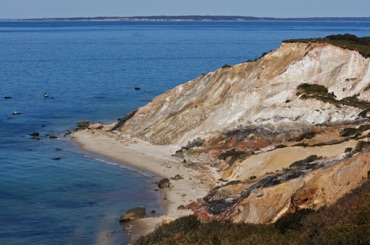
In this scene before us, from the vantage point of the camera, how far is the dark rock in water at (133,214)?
131 ft

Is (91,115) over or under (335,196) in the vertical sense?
under

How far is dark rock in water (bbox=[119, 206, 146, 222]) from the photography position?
39812 millimetres

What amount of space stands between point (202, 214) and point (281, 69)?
92.0 ft

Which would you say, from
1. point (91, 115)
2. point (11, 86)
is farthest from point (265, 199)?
point (11, 86)

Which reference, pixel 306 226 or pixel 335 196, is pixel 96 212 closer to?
pixel 335 196

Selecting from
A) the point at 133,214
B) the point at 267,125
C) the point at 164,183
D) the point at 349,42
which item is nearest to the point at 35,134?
the point at 164,183

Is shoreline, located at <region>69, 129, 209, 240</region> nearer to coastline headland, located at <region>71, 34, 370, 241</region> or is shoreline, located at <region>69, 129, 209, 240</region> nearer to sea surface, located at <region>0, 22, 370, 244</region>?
coastline headland, located at <region>71, 34, 370, 241</region>

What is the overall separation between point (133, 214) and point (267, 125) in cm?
1921

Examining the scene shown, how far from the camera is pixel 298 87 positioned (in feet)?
194

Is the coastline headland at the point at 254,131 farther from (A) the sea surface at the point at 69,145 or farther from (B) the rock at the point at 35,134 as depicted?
(B) the rock at the point at 35,134

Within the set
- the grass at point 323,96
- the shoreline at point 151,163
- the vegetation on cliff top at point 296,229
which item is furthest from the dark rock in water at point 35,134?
the vegetation on cliff top at point 296,229

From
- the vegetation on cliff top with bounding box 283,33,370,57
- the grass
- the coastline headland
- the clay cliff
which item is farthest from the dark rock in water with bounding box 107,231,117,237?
the vegetation on cliff top with bounding box 283,33,370,57

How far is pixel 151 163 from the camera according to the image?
55.8 metres

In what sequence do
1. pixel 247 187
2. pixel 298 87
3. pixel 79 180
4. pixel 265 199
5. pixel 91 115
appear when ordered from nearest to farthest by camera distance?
pixel 265 199
pixel 247 187
pixel 79 180
pixel 298 87
pixel 91 115
